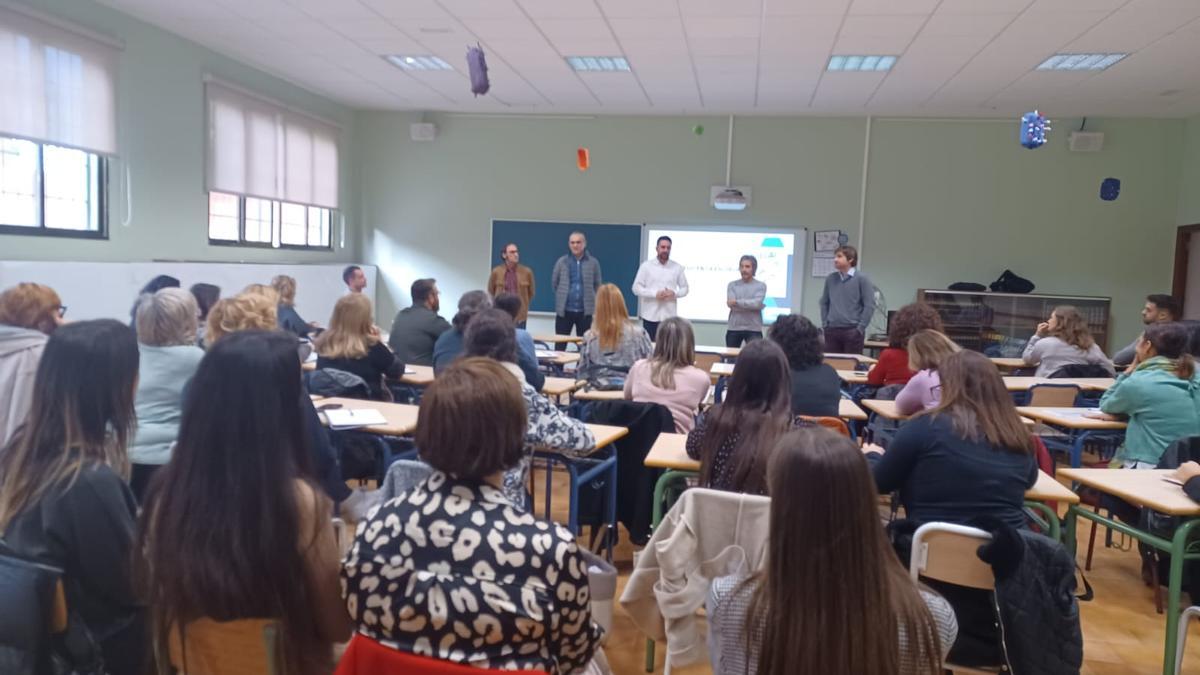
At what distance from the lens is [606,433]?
3115 mm

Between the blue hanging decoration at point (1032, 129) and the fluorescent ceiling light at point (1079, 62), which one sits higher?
the fluorescent ceiling light at point (1079, 62)

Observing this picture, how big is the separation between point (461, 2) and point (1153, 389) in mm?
4687

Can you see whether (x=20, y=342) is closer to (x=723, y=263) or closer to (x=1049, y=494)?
(x=1049, y=494)

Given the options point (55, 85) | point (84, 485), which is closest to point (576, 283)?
point (55, 85)

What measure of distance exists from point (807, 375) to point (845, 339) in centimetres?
380

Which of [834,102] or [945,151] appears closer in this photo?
[834,102]

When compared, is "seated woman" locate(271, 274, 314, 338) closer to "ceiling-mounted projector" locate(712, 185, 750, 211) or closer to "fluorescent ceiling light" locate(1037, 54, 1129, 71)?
"ceiling-mounted projector" locate(712, 185, 750, 211)

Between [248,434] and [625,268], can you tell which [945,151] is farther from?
[248,434]

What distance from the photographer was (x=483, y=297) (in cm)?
481

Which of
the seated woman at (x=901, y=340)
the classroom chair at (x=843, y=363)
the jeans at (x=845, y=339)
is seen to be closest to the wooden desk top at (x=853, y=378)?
the seated woman at (x=901, y=340)

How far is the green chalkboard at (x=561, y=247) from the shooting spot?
9297mm

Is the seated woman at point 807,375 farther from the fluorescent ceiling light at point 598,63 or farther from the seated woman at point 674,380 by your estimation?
the fluorescent ceiling light at point 598,63

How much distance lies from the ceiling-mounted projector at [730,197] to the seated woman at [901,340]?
14.8 feet

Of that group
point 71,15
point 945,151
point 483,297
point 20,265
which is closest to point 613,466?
point 483,297
